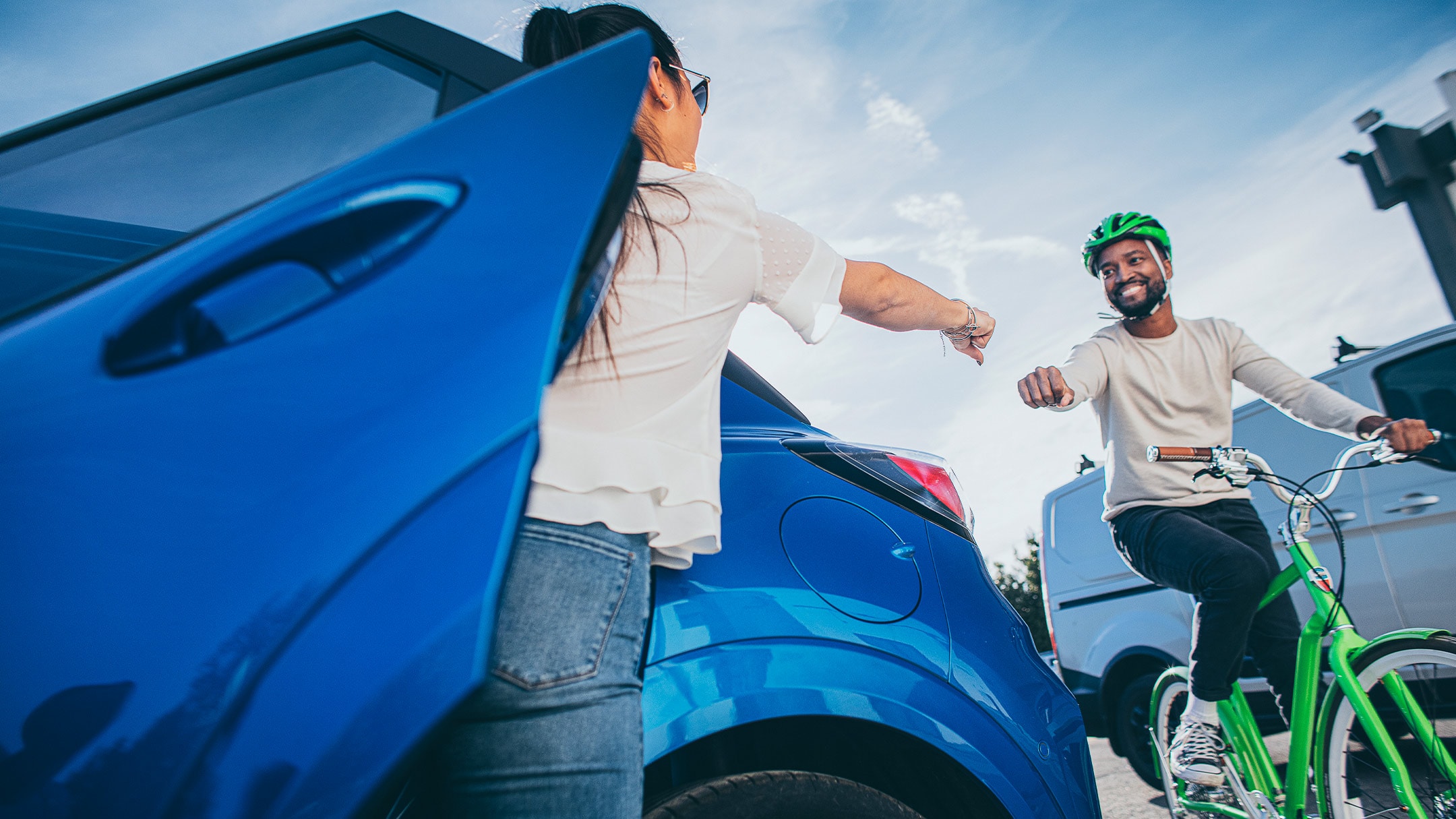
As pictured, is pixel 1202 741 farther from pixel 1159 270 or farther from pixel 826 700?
pixel 826 700

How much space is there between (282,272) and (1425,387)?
4877mm

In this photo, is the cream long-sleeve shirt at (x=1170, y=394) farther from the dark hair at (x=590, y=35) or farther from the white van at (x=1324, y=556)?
the dark hair at (x=590, y=35)

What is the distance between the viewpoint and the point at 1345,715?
209 cm

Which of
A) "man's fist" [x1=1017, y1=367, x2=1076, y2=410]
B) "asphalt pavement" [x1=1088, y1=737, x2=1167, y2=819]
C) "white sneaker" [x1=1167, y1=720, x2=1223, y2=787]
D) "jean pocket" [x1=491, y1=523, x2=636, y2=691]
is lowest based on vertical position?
"asphalt pavement" [x1=1088, y1=737, x2=1167, y2=819]

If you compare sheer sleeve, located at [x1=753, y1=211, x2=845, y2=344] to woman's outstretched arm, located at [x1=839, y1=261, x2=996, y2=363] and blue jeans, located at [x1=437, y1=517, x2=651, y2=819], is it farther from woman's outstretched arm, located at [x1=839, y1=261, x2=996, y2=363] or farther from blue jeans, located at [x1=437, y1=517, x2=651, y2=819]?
blue jeans, located at [x1=437, y1=517, x2=651, y2=819]

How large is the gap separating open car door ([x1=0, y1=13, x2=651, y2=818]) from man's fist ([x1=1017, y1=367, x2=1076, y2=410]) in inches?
63.1

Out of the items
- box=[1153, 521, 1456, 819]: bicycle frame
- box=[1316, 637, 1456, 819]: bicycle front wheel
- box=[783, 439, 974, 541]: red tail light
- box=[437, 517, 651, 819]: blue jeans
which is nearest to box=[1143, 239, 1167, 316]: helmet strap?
box=[1153, 521, 1456, 819]: bicycle frame

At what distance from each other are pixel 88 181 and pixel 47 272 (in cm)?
19

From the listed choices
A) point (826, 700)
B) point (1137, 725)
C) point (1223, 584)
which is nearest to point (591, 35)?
point (826, 700)

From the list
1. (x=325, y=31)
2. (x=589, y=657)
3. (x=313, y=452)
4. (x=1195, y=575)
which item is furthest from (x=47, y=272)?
(x=1195, y=575)

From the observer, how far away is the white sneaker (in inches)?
99.7

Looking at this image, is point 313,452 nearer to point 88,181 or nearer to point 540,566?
point 540,566

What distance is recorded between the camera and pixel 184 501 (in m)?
0.70

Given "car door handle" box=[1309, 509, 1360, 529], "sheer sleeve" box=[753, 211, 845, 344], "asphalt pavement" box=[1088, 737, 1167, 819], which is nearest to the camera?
"sheer sleeve" box=[753, 211, 845, 344]
